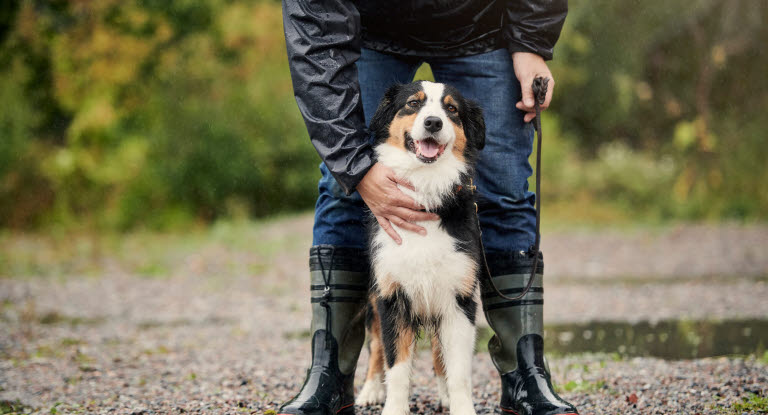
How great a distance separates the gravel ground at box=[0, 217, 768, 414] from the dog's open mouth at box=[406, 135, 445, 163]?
1.09m

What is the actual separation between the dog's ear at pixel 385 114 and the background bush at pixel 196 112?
12.2 meters

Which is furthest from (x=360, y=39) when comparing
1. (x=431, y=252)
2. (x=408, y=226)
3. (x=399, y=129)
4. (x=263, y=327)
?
(x=263, y=327)

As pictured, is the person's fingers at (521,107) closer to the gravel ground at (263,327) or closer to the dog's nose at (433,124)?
the dog's nose at (433,124)

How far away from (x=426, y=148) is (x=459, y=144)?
0.55 feet

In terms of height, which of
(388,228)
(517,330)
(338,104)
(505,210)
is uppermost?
(338,104)

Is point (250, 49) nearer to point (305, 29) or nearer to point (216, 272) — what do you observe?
point (216, 272)

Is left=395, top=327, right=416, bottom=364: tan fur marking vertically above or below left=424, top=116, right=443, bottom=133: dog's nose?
below

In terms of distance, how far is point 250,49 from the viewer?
15953mm

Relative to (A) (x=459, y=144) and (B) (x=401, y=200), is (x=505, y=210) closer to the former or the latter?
(A) (x=459, y=144)

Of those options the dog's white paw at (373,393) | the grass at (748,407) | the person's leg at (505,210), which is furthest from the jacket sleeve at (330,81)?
the grass at (748,407)

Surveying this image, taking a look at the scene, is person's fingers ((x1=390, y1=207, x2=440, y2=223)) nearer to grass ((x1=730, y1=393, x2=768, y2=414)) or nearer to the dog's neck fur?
the dog's neck fur

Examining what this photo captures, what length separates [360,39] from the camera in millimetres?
2816

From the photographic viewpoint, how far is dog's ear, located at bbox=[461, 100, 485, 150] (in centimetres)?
283

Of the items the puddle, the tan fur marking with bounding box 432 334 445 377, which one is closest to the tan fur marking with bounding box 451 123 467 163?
the tan fur marking with bounding box 432 334 445 377
